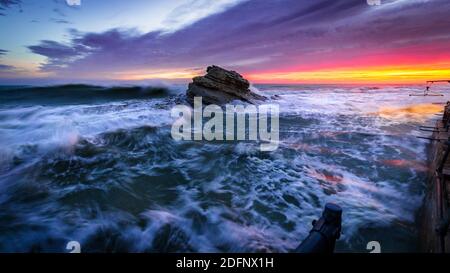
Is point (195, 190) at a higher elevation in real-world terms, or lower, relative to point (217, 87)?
lower

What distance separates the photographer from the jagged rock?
2041 centimetres

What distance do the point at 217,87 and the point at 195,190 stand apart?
1566 centimetres

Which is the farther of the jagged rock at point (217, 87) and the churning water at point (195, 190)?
the jagged rock at point (217, 87)

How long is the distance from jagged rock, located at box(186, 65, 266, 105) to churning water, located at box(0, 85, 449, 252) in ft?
33.6

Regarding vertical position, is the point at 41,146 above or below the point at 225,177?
above

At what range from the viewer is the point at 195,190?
602cm

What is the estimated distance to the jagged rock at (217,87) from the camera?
20406 mm

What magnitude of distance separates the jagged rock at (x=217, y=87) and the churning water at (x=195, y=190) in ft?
33.6

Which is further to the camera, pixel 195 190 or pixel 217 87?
pixel 217 87

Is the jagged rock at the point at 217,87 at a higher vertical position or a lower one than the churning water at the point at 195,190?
higher

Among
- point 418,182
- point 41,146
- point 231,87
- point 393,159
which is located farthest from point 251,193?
point 231,87
